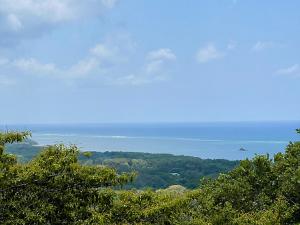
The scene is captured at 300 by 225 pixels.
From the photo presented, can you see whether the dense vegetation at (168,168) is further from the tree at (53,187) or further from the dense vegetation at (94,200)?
the tree at (53,187)

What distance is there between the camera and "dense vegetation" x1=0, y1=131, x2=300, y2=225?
52.8ft

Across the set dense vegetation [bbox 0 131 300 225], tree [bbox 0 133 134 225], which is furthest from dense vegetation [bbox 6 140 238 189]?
tree [bbox 0 133 134 225]

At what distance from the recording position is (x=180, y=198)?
1931 centimetres

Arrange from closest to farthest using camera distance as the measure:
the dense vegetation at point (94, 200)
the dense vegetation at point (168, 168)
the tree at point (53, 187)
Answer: the tree at point (53, 187)
the dense vegetation at point (94, 200)
the dense vegetation at point (168, 168)

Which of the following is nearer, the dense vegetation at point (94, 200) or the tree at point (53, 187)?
the tree at point (53, 187)

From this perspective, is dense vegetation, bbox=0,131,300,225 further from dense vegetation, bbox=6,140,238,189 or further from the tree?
dense vegetation, bbox=6,140,238,189

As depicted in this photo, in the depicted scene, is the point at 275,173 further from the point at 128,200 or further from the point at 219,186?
the point at 128,200

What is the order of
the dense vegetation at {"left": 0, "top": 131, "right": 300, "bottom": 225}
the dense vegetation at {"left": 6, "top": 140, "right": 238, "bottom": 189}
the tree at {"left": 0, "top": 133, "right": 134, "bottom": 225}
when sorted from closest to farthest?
the tree at {"left": 0, "top": 133, "right": 134, "bottom": 225} → the dense vegetation at {"left": 0, "top": 131, "right": 300, "bottom": 225} → the dense vegetation at {"left": 6, "top": 140, "right": 238, "bottom": 189}

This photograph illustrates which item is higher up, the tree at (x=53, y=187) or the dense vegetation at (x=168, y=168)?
the tree at (x=53, y=187)

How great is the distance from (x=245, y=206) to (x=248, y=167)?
248cm

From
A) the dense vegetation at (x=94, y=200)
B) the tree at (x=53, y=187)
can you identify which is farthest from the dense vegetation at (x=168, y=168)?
the tree at (x=53, y=187)

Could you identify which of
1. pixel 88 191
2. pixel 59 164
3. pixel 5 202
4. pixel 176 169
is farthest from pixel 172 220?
pixel 176 169

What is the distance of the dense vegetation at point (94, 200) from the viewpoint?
1609 centimetres

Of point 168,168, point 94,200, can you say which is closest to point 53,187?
point 94,200
